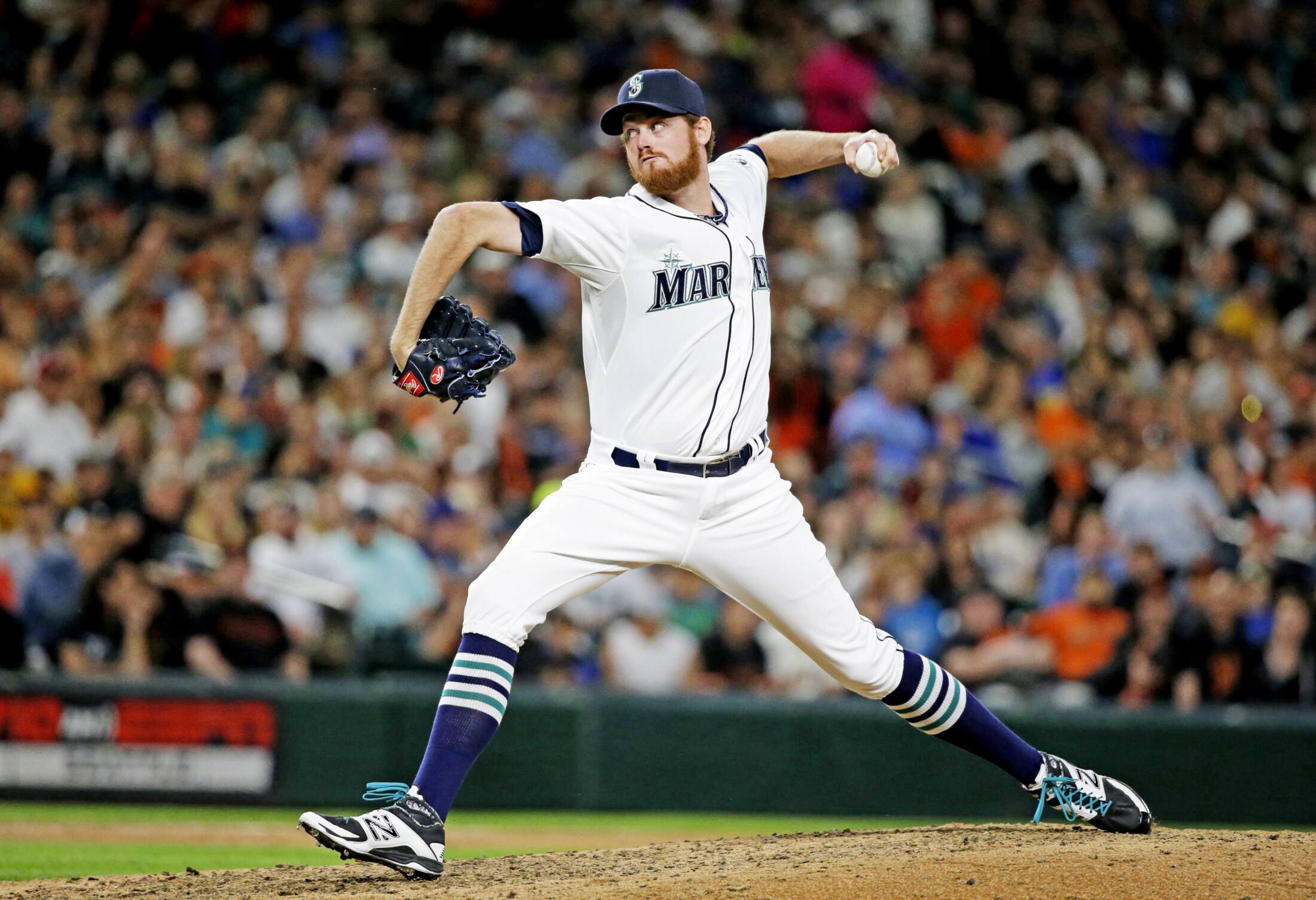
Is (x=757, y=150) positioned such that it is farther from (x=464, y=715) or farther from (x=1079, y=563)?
(x=1079, y=563)

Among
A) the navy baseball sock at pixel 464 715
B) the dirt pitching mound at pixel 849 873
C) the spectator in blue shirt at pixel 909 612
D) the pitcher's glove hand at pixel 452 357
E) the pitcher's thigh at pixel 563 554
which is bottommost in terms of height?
the dirt pitching mound at pixel 849 873

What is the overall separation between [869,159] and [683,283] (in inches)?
29.6

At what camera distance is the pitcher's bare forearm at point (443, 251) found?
4.00m

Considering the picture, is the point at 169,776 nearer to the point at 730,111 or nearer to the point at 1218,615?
the point at 1218,615

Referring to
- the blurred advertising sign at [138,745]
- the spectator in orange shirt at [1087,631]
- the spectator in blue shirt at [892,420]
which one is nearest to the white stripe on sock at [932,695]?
the spectator in orange shirt at [1087,631]

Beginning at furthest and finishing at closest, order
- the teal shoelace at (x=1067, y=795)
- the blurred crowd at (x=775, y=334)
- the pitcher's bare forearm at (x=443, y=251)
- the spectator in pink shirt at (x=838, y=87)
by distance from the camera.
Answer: the spectator in pink shirt at (x=838, y=87), the blurred crowd at (x=775, y=334), the teal shoelace at (x=1067, y=795), the pitcher's bare forearm at (x=443, y=251)

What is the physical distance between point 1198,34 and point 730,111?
4.55 m

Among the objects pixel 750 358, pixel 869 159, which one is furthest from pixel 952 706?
pixel 869 159

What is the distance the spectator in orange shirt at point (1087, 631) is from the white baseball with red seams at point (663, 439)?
15.5ft

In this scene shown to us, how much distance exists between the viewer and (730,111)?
40.1 feet

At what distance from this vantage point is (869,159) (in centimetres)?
463

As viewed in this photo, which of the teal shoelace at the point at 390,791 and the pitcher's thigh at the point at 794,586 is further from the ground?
the pitcher's thigh at the point at 794,586

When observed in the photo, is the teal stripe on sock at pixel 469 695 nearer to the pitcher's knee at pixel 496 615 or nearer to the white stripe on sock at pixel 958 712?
the pitcher's knee at pixel 496 615

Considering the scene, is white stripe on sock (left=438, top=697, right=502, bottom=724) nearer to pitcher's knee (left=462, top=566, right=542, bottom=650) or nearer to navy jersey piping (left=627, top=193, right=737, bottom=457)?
pitcher's knee (left=462, top=566, right=542, bottom=650)
